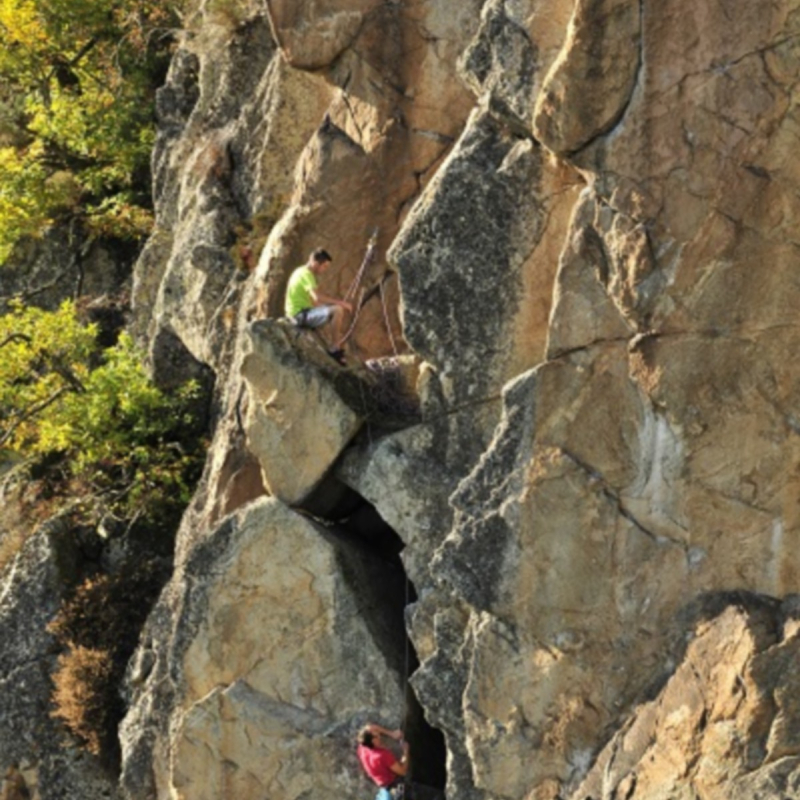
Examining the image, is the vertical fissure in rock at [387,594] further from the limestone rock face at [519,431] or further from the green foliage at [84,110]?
the green foliage at [84,110]

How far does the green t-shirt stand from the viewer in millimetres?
26234

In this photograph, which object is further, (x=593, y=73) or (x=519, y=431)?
(x=519, y=431)

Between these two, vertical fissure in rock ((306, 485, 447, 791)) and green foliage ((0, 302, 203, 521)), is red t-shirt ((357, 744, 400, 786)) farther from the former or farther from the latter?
green foliage ((0, 302, 203, 521))

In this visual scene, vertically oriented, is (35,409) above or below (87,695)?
above

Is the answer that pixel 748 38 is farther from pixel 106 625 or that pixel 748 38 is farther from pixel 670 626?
pixel 106 625

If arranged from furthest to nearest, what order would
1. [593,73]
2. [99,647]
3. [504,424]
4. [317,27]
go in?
[99,647], [317,27], [504,424], [593,73]

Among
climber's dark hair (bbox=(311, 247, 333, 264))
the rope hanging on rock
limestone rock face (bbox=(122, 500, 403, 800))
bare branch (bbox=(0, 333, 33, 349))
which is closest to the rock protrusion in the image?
climber's dark hair (bbox=(311, 247, 333, 264))

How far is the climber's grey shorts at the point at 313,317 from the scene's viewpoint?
2628cm

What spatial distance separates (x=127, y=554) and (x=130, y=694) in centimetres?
255

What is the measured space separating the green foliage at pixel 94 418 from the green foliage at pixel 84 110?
12.6 feet

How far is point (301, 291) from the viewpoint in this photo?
2625cm

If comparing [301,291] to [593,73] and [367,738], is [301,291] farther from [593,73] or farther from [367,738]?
[593,73]

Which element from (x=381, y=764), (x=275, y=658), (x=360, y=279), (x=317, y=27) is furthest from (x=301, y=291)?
(x=381, y=764)

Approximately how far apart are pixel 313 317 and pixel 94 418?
7413mm
